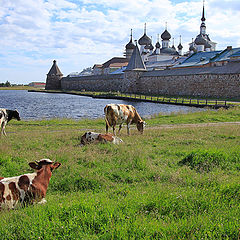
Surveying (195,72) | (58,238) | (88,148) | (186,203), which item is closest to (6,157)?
(88,148)

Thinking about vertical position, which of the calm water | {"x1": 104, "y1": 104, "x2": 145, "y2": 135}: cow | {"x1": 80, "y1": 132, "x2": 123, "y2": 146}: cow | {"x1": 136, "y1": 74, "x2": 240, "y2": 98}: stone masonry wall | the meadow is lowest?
the calm water

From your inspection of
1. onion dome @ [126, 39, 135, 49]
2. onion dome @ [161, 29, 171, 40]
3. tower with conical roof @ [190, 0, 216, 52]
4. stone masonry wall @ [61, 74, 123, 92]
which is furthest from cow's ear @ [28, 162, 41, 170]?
onion dome @ [161, 29, 171, 40]

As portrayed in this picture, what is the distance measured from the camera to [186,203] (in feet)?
11.8

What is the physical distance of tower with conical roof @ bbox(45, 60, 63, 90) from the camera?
282 ft

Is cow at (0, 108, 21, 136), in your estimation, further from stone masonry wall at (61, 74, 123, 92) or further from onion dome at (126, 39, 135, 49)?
onion dome at (126, 39, 135, 49)

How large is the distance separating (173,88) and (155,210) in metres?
44.4

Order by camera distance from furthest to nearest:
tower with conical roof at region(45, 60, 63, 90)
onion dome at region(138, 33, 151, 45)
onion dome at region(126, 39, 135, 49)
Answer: tower with conical roof at region(45, 60, 63, 90) < onion dome at region(138, 33, 151, 45) < onion dome at region(126, 39, 135, 49)

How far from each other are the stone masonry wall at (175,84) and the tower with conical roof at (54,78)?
68.1ft

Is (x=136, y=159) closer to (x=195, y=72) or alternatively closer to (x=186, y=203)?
(x=186, y=203)

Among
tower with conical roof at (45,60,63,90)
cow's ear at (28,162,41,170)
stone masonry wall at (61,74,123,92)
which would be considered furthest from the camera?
tower with conical roof at (45,60,63,90)

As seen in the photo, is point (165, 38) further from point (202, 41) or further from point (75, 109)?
point (75, 109)

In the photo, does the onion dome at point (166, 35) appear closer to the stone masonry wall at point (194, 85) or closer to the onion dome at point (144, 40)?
the onion dome at point (144, 40)

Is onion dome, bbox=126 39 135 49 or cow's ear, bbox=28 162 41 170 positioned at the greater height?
onion dome, bbox=126 39 135 49

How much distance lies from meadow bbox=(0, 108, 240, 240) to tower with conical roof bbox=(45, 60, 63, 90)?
81.2 metres
